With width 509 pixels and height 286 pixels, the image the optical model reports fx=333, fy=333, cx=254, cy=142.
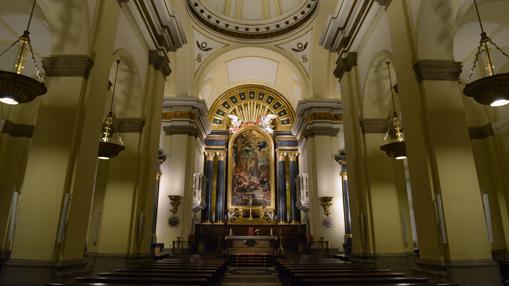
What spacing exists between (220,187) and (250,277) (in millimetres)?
7567

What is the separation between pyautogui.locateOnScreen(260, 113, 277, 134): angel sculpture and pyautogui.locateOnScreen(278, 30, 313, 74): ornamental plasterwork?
4.13 m

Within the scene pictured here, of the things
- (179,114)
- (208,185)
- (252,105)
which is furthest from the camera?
(252,105)

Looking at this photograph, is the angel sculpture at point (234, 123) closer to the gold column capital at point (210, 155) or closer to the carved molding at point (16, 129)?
the gold column capital at point (210, 155)

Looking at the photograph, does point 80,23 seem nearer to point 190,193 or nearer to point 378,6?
point 378,6

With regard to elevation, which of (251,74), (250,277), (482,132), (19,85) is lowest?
(250,277)

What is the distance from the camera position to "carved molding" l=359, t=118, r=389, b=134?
7.36 meters

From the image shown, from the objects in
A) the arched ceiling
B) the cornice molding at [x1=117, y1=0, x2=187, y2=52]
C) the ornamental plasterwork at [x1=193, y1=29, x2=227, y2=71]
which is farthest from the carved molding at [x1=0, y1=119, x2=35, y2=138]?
the ornamental plasterwork at [x1=193, y1=29, x2=227, y2=71]

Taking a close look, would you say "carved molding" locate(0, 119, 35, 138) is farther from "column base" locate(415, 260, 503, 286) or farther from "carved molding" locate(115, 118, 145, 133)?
"column base" locate(415, 260, 503, 286)

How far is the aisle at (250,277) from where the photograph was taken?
7965mm

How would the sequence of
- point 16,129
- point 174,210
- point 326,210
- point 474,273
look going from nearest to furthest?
point 474,273
point 16,129
point 174,210
point 326,210

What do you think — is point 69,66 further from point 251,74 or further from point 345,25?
point 251,74

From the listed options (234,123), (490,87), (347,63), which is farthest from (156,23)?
(234,123)

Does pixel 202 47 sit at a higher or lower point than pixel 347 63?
higher

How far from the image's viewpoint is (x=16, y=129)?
28.1 feet
